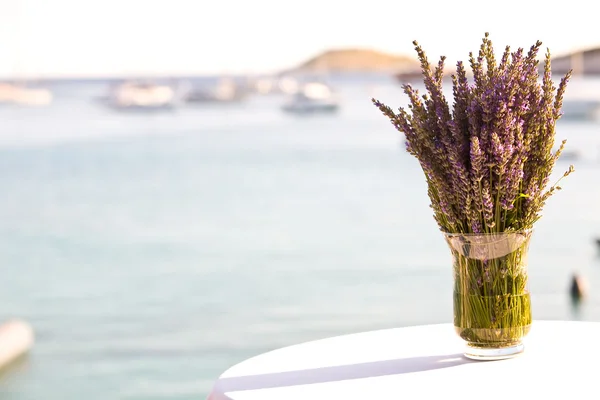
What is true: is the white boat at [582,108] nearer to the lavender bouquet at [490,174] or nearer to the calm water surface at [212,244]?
the calm water surface at [212,244]

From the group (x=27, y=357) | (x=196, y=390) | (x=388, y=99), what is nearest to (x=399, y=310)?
(x=196, y=390)

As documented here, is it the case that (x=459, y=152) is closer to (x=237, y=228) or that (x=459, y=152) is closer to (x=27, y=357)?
(x=27, y=357)

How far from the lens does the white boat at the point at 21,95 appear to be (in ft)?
115

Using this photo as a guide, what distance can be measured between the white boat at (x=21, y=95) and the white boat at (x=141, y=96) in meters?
2.47

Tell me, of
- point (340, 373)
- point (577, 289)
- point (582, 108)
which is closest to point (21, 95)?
point (582, 108)

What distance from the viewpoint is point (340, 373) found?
4.81ft

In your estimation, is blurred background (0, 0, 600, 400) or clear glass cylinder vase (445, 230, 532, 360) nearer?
clear glass cylinder vase (445, 230, 532, 360)

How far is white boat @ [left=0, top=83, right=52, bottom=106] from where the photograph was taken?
1375 inches

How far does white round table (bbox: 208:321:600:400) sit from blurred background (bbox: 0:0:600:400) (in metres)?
8.85

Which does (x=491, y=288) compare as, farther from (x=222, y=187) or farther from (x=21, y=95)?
(x=21, y=95)

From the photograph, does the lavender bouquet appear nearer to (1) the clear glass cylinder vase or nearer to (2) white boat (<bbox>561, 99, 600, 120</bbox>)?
(1) the clear glass cylinder vase

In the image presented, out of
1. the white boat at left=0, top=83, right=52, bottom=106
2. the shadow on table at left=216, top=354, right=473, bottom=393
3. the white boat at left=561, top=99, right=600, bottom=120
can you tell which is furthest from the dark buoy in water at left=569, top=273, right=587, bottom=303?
the white boat at left=0, top=83, right=52, bottom=106

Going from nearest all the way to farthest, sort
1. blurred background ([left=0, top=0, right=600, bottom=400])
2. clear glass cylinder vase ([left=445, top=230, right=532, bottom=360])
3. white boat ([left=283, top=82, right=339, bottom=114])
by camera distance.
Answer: clear glass cylinder vase ([left=445, top=230, right=532, bottom=360])
blurred background ([left=0, top=0, right=600, bottom=400])
white boat ([left=283, top=82, right=339, bottom=114])

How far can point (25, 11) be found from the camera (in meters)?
26.8
